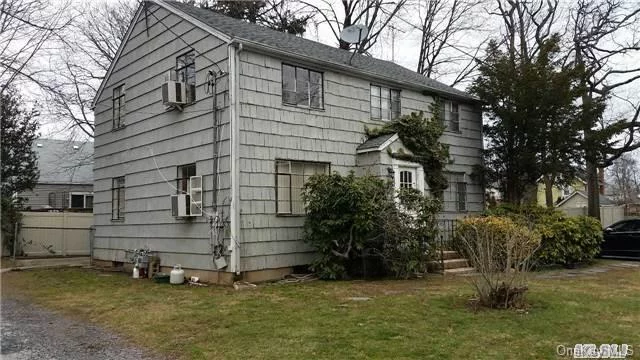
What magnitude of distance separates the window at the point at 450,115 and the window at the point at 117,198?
31.5 feet

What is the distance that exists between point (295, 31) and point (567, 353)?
2238cm

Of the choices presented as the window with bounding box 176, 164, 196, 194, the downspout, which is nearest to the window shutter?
the window with bounding box 176, 164, 196, 194

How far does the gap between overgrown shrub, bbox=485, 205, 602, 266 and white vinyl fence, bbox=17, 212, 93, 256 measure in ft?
52.3

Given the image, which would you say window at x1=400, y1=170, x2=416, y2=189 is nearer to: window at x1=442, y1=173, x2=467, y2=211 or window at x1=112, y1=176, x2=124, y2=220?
window at x1=442, y1=173, x2=467, y2=211

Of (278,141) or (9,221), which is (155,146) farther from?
(9,221)

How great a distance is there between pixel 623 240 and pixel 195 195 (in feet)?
41.3

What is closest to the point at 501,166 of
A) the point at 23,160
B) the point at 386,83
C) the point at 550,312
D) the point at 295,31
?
the point at 386,83

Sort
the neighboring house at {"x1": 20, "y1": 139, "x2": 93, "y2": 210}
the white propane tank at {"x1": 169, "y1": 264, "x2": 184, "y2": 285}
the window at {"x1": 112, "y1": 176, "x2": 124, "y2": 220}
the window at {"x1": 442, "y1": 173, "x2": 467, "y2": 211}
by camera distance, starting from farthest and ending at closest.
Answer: the neighboring house at {"x1": 20, "y1": 139, "x2": 93, "y2": 210}
the window at {"x1": 442, "y1": 173, "x2": 467, "y2": 211}
the window at {"x1": 112, "y1": 176, "x2": 124, "y2": 220}
the white propane tank at {"x1": 169, "y1": 264, "x2": 184, "y2": 285}

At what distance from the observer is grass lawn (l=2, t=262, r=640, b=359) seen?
5.19 metres

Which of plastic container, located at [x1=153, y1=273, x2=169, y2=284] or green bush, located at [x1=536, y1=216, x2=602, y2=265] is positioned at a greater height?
green bush, located at [x1=536, y1=216, x2=602, y2=265]

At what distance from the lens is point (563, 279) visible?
10461 mm

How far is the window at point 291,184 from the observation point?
11039 millimetres

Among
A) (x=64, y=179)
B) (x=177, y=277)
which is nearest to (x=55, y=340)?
(x=177, y=277)

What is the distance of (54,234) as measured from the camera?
20.7 meters
